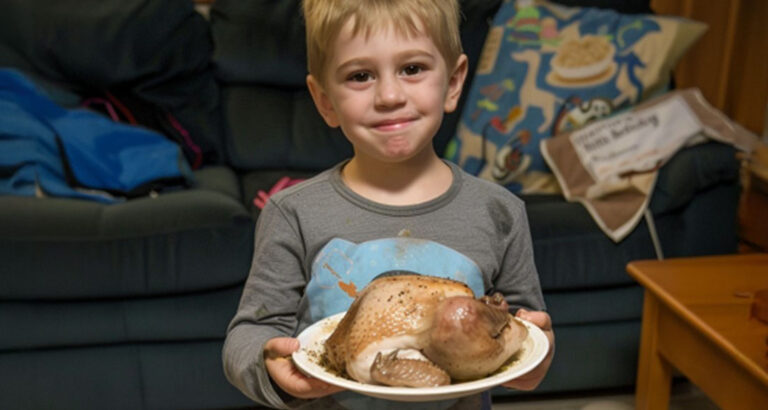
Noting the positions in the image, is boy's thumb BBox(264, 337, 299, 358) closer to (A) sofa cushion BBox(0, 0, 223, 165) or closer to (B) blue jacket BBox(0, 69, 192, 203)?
(B) blue jacket BBox(0, 69, 192, 203)

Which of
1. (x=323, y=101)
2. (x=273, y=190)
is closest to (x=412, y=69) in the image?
(x=323, y=101)

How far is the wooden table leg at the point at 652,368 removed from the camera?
6.45 feet

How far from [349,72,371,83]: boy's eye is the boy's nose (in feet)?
0.08

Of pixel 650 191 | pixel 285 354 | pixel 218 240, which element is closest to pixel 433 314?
pixel 285 354

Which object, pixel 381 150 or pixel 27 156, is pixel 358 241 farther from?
pixel 27 156

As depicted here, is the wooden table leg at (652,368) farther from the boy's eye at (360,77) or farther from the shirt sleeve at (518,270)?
the boy's eye at (360,77)

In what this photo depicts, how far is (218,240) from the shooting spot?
2.09 metres

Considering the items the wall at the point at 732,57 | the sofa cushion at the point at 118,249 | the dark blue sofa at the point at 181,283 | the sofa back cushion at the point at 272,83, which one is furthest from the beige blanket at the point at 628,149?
the sofa cushion at the point at 118,249

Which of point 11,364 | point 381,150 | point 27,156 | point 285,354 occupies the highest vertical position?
point 381,150

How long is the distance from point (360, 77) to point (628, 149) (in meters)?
1.62

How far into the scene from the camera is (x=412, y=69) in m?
0.94

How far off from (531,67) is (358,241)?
1.82m

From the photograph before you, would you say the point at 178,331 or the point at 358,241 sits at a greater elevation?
the point at 358,241

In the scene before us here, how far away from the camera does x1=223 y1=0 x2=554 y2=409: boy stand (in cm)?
92
